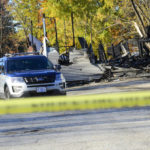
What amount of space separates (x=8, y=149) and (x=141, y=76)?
1808 cm

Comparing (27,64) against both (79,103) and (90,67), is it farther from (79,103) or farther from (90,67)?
(90,67)

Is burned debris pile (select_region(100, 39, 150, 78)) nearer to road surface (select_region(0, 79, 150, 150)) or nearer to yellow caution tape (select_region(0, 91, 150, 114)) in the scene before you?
road surface (select_region(0, 79, 150, 150))

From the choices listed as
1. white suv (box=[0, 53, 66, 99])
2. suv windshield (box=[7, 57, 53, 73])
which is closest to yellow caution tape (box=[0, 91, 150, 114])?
white suv (box=[0, 53, 66, 99])

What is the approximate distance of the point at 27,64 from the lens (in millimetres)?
13180

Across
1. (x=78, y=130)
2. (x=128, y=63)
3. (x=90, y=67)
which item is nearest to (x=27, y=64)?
(x=78, y=130)

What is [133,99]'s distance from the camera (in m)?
4.74

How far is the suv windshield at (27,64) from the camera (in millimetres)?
12977

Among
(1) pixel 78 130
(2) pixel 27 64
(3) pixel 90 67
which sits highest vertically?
(2) pixel 27 64

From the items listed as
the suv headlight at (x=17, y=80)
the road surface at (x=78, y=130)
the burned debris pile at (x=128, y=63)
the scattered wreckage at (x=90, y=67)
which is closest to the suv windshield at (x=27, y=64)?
the suv headlight at (x=17, y=80)

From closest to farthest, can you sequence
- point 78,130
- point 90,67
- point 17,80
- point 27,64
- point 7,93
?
1. point 78,130
2. point 17,80
3. point 7,93
4. point 27,64
5. point 90,67

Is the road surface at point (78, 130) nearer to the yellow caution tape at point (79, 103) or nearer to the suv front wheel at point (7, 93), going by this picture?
the yellow caution tape at point (79, 103)

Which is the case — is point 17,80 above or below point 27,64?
below

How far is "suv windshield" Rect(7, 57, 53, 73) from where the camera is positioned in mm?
12977

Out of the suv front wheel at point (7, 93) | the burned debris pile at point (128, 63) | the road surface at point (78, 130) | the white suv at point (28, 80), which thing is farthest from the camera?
the burned debris pile at point (128, 63)
